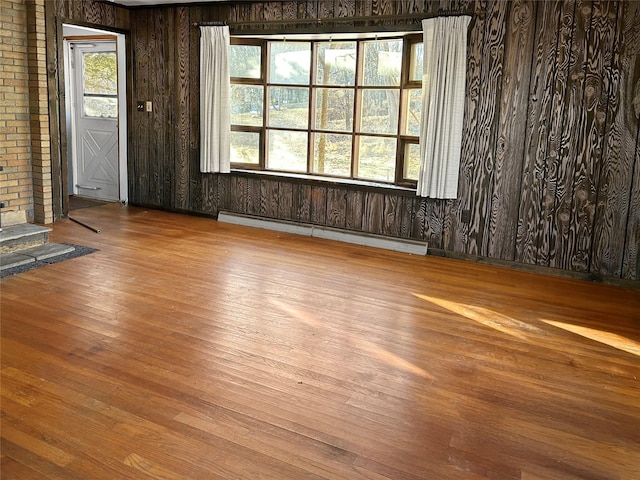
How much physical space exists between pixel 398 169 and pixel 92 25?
396 cm

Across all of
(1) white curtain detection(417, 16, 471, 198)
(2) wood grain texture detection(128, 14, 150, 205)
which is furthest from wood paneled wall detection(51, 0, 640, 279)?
(2) wood grain texture detection(128, 14, 150, 205)

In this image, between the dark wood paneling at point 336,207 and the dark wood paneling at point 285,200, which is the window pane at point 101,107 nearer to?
the dark wood paneling at point 285,200

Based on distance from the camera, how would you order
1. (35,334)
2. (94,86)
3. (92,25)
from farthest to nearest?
(94,86), (92,25), (35,334)

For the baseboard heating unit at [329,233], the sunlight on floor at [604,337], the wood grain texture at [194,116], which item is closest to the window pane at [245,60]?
the wood grain texture at [194,116]

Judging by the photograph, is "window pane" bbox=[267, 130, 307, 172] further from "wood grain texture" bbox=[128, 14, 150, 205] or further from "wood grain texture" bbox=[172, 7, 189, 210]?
"wood grain texture" bbox=[128, 14, 150, 205]

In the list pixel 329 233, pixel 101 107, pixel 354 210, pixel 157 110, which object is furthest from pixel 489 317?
pixel 101 107

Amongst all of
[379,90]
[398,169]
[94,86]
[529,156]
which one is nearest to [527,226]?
[529,156]

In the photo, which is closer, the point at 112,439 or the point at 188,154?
the point at 112,439

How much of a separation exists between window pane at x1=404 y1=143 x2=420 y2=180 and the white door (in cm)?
409

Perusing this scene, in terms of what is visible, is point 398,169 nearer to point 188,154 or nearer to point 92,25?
point 188,154

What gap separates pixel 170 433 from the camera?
2.53 meters

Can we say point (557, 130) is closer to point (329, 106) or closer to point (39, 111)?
point (329, 106)

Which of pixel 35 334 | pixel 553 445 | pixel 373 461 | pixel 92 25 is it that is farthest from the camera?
pixel 92 25

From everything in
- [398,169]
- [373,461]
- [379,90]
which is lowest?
[373,461]
